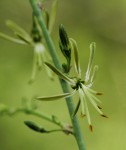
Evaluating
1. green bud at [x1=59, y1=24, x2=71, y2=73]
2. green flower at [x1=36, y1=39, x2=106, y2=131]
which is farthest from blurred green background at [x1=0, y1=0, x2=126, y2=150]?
green bud at [x1=59, y1=24, x2=71, y2=73]

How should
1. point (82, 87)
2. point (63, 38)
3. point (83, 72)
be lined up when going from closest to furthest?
point (63, 38) → point (82, 87) → point (83, 72)

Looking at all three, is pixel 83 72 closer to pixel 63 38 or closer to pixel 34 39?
pixel 34 39

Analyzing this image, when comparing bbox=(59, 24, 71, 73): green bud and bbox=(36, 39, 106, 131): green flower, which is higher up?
bbox=(59, 24, 71, 73): green bud

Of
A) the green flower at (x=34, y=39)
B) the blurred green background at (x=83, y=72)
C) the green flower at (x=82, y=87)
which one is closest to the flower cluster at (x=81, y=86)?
the green flower at (x=82, y=87)

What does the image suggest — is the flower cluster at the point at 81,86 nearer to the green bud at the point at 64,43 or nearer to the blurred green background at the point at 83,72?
the green bud at the point at 64,43

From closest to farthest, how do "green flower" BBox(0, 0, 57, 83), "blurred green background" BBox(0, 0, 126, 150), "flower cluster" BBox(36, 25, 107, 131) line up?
"flower cluster" BBox(36, 25, 107, 131), "green flower" BBox(0, 0, 57, 83), "blurred green background" BBox(0, 0, 126, 150)

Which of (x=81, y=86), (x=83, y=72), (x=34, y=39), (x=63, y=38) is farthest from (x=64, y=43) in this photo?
(x=83, y=72)

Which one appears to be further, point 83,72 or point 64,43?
point 83,72

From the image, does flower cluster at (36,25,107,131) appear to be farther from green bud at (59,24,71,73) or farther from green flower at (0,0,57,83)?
green flower at (0,0,57,83)
